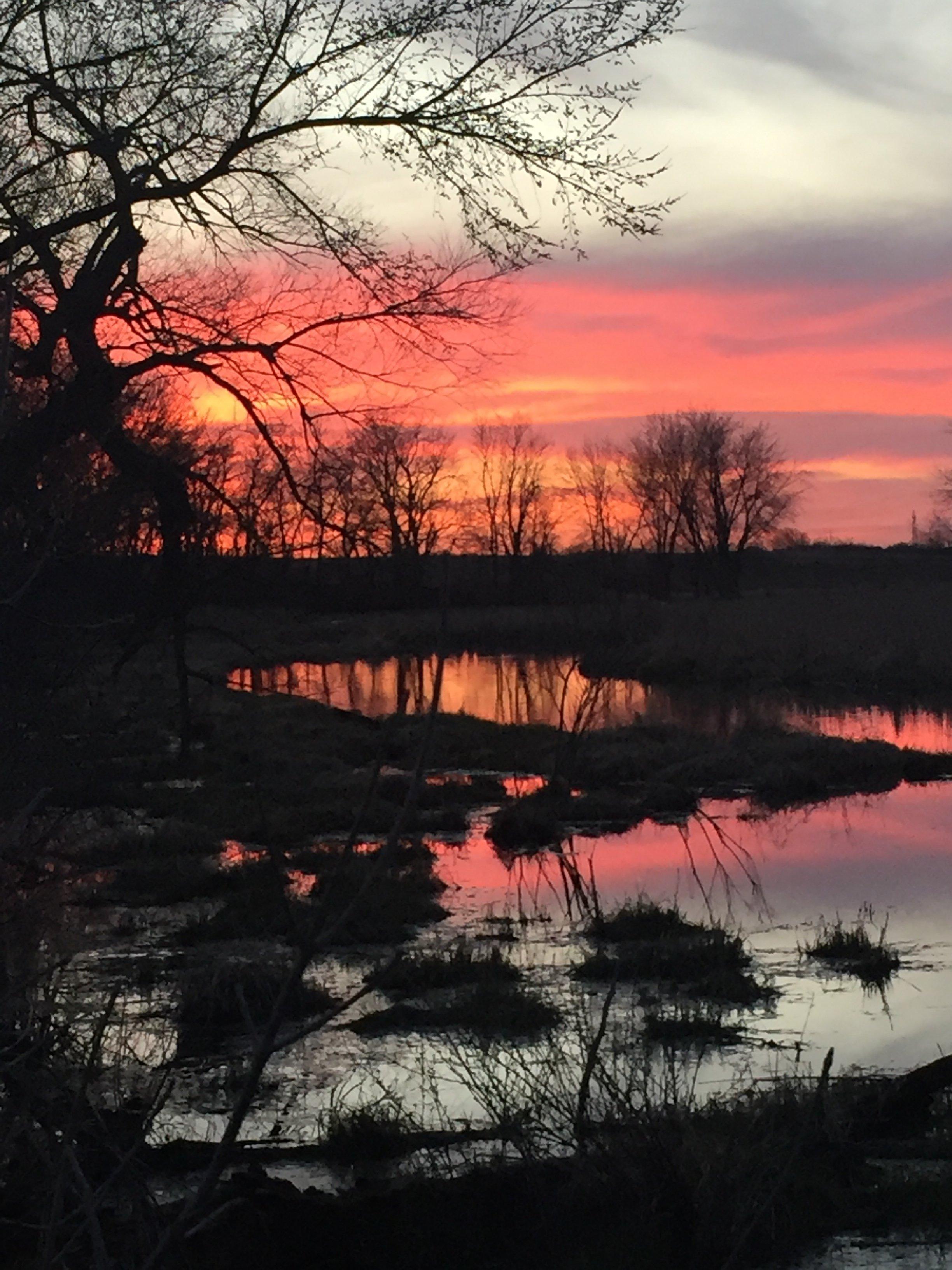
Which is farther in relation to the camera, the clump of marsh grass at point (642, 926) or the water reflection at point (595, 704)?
the water reflection at point (595, 704)

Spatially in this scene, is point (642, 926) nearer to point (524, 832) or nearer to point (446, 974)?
point (446, 974)

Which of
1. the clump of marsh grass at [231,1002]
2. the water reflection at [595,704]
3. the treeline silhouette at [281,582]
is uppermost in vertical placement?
the treeline silhouette at [281,582]

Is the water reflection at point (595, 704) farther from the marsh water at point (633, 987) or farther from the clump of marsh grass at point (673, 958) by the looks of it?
the clump of marsh grass at point (673, 958)

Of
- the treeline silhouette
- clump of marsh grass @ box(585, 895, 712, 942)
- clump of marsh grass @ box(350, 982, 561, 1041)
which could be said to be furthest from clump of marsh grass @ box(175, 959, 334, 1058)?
clump of marsh grass @ box(585, 895, 712, 942)

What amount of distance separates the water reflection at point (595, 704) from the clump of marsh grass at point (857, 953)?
20.8 feet

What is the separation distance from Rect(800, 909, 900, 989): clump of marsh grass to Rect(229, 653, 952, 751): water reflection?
634 centimetres

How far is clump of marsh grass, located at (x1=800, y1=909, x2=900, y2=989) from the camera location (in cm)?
1027

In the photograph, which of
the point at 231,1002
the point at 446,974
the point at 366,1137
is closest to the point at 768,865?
the point at 446,974

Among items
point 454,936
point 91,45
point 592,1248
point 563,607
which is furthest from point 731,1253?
point 563,607

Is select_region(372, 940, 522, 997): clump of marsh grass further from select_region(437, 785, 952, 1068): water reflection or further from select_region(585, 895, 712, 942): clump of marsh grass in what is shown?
select_region(585, 895, 712, 942): clump of marsh grass

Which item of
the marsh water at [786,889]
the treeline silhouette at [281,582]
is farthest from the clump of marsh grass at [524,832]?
the treeline silhouette at [281,582]

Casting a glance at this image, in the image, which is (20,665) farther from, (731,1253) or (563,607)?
(563,607)

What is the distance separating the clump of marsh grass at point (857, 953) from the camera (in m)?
10.3

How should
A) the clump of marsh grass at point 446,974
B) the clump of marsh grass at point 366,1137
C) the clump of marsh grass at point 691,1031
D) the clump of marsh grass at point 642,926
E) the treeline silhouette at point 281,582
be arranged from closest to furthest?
the treeline silhouette at point 281,582 < the clump of marsh grass at point 366,1137 < the clump of marsh grass at point 691,1031 < the clump of marsh grass at point 446,974 < the clump of marsh grass at point 642,926
